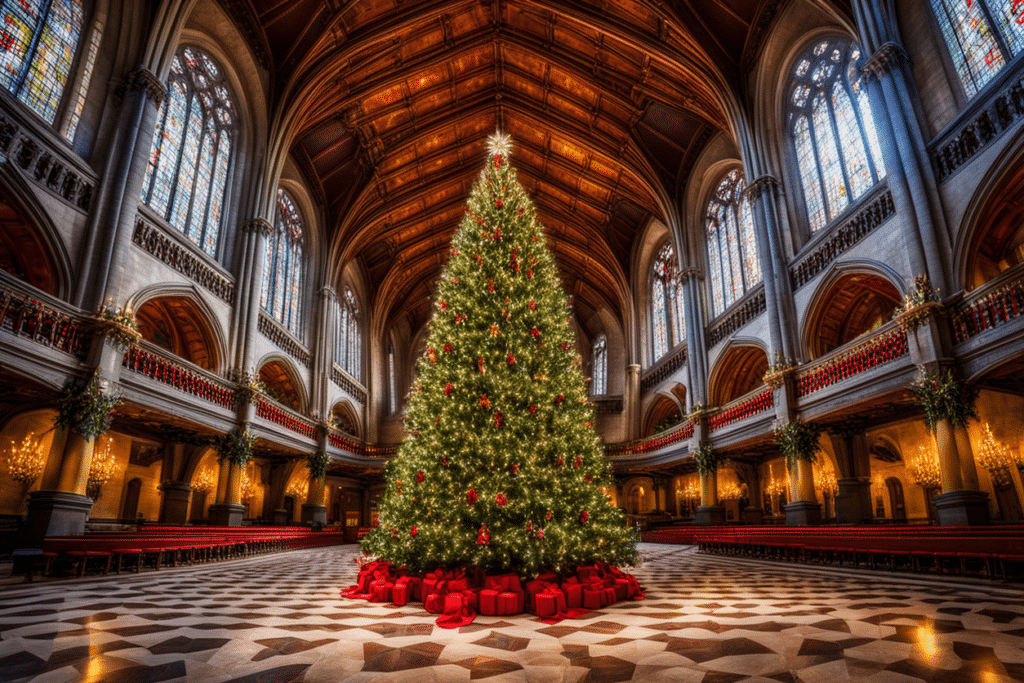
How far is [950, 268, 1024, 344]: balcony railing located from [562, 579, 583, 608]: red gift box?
9261 mm

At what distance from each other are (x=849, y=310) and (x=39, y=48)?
22.3 m

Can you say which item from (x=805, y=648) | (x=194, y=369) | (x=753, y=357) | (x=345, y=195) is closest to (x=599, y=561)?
(x=805, y=648)

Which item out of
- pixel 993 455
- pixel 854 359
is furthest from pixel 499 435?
pixel 993 455

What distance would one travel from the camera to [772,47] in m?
18.0

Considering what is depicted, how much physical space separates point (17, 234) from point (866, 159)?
20730 mm

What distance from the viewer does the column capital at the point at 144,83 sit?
538 inches

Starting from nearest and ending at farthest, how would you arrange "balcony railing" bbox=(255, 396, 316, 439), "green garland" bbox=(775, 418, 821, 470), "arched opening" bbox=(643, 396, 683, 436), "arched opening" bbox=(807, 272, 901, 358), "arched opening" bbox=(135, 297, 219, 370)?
→ "green garland" bbox=(775, 418, 821, 470) → "arched opening" bbox=(807, 272, 901, 358) → "arched opening" bbox=(135, 297, 219, 370) → "balcony railing" bbox=(255, 396, 316, 439) → "arched opening" bbox=(643, 396, 683, 436)

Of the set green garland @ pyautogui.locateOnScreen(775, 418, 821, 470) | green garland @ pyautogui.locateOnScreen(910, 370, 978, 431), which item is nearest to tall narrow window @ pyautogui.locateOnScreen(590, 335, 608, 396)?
green garland @ pyautogui.locateOnScreen(775, 418, 821, 470)

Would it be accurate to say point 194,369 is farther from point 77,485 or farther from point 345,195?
point 345,195

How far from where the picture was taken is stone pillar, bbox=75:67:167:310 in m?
12.1

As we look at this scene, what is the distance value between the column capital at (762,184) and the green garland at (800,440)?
751 centimetres

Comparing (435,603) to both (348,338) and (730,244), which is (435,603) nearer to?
(730,244)

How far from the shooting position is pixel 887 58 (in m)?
12.8

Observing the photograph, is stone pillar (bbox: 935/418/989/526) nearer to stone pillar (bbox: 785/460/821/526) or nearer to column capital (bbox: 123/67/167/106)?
stone pillar (bbox: 785/460/821/526)
